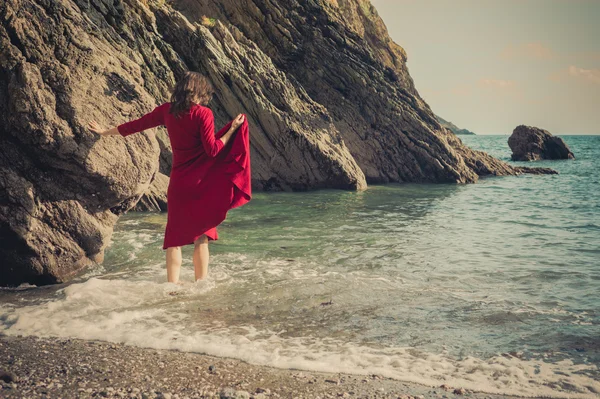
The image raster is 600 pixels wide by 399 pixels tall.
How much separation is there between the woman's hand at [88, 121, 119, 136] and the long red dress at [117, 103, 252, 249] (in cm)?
17

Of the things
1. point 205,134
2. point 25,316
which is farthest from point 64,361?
point 205,134

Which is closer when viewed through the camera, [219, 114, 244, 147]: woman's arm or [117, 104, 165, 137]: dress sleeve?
[117, 104, 165, 137]: dress sleeve

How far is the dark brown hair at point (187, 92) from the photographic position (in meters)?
5.72

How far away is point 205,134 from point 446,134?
25396 millimetres

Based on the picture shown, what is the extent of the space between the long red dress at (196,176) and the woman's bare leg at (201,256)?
0.12 metres

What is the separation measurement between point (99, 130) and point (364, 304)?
374cm

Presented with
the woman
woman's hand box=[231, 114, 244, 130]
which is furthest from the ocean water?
woman's hand box=[231, 114, 244, 130]

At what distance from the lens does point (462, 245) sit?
9945mm

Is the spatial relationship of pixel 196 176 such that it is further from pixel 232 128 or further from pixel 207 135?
pixel 232 128

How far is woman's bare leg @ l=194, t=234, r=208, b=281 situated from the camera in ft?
20.9

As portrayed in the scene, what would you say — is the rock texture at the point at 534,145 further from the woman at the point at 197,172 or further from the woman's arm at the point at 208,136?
the woman's arm at the point at 208,136

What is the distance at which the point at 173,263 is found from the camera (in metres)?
6.30

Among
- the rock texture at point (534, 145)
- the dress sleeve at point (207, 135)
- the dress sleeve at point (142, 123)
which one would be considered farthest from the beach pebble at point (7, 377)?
the rock texture at point (534, 145)

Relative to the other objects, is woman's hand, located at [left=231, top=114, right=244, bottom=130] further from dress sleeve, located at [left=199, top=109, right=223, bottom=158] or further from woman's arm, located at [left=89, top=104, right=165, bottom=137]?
woman's arm, located at [left=89, top=104, right=165, bottom=137]
